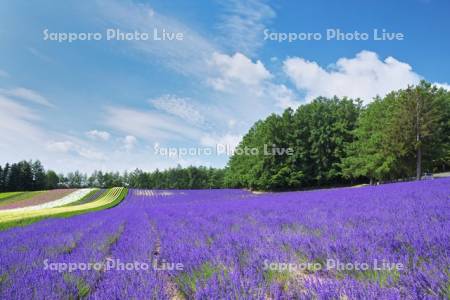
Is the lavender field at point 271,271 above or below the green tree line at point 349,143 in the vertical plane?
below

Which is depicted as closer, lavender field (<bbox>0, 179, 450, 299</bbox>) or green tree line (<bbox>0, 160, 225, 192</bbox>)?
lavender field (<bbox>0, 179, 450, 299</bbox>)

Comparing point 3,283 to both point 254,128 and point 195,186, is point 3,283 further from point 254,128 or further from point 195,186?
point 195,186

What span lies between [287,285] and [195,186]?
92.7 m

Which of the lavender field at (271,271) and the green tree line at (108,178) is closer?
the lavender field at (271,271)

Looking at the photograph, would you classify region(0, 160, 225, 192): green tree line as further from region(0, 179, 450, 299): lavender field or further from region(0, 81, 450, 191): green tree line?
region(0, 179, 450, 299): lavender field

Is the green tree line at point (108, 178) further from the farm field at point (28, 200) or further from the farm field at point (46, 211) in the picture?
the farm field at point (46, 211)

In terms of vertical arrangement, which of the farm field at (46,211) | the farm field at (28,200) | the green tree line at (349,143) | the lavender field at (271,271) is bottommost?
the farm field at (28,200)

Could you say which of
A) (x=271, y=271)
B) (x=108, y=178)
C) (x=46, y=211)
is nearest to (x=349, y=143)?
(x=46, y=211)

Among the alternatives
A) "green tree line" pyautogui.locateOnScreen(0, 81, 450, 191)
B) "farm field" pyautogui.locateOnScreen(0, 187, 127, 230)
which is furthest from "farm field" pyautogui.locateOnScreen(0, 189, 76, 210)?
"green tree line" pyautogui.locateOnScreen(0, 81, 450, 191)

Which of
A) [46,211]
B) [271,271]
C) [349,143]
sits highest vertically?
[349,143]

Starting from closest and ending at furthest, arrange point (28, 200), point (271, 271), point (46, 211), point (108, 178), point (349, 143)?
1. point (271, 271)
2. point (46, 211)
3. point (349, 143)
4. point (28, 200)
5. point (108, 178)

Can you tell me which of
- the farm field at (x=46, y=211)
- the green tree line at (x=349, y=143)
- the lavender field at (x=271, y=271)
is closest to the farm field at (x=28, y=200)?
the farm field at (x=46, y=211)

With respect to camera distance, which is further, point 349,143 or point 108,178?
point 108,178

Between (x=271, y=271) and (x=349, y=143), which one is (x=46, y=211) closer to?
(x=271, y=271)
